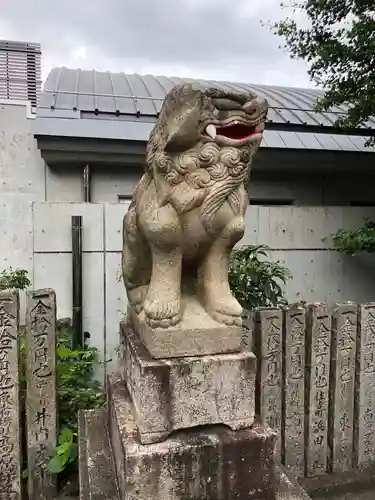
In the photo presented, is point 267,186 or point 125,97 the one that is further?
point 125,97

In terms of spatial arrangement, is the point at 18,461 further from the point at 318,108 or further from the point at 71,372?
the point at 318,108

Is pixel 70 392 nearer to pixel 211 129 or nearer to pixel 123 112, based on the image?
pixel 211 129

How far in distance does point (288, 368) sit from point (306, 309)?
415 millimetres

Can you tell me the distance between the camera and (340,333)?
295 cm

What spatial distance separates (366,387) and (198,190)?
216cm

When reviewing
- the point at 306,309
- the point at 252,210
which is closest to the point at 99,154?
the point at 252,210

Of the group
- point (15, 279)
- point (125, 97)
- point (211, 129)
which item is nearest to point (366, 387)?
point (211, 129)

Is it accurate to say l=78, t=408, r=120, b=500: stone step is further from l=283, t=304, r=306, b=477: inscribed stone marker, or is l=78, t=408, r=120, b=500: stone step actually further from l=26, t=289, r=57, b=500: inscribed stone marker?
l=283, t=304, r=306, b=477: inscribed stone marker

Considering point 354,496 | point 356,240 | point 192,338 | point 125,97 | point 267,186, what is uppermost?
point 125,97

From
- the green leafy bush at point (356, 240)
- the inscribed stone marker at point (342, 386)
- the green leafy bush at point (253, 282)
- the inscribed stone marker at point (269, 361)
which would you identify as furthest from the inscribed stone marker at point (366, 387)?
the green leafy bush at point (356, 240)

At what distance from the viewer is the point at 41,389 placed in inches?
102

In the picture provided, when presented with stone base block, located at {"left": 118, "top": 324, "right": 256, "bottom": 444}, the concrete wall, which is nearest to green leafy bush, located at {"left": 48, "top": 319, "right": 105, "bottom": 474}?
stone base block, located at {"left": 118, "top": 324, "right": 256, "bottom": 444}

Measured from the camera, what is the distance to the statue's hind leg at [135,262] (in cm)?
200

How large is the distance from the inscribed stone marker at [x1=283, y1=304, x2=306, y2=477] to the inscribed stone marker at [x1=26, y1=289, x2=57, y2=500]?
1508 mm
